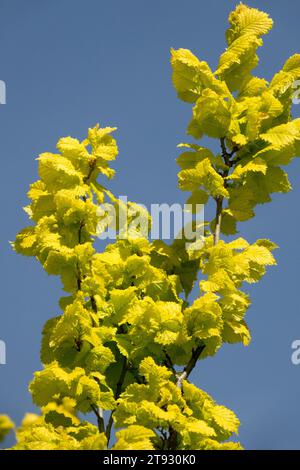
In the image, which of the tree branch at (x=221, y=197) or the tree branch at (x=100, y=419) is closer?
the tree branch at (x=100, y=419)

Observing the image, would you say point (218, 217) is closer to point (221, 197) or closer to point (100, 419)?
point (221, 197)

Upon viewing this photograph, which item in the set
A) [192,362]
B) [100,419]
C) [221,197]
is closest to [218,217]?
[221,197]

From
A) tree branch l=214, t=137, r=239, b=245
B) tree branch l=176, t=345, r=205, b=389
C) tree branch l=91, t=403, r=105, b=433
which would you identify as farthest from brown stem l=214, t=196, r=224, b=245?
tree branch l=91, t=403, r=105, b=433

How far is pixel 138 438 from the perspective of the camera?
4.84 m

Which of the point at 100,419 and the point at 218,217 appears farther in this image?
the point at 218,217

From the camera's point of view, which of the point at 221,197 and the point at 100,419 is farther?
the point at 221,197

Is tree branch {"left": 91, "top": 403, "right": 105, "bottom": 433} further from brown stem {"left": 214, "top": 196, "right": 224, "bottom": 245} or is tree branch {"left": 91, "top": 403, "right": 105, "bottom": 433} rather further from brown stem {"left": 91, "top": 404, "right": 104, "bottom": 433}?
brown stem {"left": 214, "top": 196, "right": 224, "bottom": 245}

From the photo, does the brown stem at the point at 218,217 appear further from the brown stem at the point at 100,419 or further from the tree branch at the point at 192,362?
the brown stem at the point at 100,419

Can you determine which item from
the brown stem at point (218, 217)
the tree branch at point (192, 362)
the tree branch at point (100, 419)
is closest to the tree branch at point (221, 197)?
the brown stem at point (218, 217)

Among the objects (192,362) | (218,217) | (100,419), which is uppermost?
(218,217)

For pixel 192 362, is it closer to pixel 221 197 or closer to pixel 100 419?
pixel 100 419

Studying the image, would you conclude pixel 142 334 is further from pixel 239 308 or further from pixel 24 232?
pixel 24 232

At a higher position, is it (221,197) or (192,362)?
(221,197)
